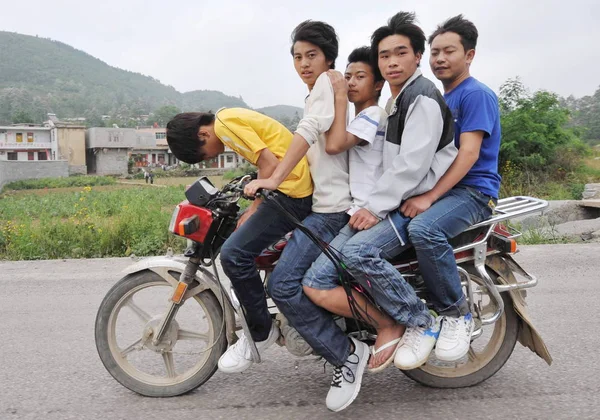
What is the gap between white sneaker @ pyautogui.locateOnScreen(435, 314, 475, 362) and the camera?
2936 millimetres

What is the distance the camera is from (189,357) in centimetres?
388

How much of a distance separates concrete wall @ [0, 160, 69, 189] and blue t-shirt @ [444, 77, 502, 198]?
50452 millimetres

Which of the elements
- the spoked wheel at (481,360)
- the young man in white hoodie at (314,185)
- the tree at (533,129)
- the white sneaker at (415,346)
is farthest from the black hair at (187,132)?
the tree at (533,129)

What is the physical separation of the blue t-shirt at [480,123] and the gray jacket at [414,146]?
164 millimetres

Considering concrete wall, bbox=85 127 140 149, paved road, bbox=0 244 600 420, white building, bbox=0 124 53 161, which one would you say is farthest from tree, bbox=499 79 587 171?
white building, bbox=0 124 53 161

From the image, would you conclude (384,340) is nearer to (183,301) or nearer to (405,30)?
(183,301)

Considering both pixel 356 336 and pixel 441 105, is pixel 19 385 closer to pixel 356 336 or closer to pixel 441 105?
pixel 356 336

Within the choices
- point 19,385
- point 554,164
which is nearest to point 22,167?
point 554,164

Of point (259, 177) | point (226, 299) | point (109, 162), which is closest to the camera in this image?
point (259, 177)

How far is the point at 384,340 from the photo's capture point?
3.02 meters

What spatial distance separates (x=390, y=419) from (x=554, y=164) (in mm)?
17082

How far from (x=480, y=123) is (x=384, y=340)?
126 cm

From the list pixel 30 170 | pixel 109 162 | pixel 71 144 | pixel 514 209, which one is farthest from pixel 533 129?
pixel 71 144

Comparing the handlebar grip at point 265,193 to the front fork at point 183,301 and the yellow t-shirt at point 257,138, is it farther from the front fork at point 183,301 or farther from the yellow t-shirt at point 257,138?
the front fork at point 183,301
